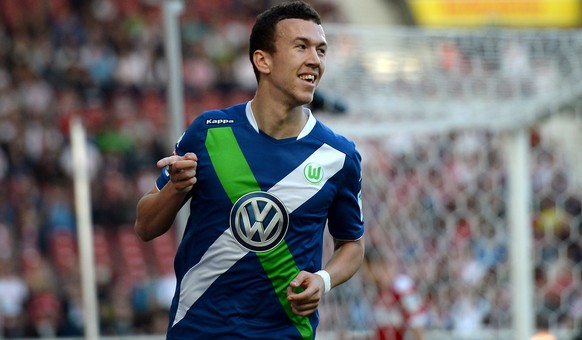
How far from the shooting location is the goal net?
28.2 feet

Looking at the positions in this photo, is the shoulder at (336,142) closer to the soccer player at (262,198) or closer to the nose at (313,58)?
the soccer player at (262,198)

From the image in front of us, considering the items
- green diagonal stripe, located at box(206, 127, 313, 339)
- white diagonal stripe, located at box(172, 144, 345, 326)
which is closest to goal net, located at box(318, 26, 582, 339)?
white diagonal stripe, located at box(172, 144, 345, 326)

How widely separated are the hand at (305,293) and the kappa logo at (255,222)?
19cm

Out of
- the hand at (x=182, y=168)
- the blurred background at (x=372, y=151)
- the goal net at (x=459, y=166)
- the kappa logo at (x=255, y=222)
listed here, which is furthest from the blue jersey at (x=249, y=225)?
the goal net at (x=459, y=166)

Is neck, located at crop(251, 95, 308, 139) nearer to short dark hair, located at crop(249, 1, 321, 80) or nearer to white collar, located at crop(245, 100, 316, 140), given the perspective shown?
white collar, located at crop(245, 100, 316, 140)

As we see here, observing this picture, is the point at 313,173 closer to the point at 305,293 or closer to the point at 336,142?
the point at 336,142

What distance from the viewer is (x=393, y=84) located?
8.89 metres

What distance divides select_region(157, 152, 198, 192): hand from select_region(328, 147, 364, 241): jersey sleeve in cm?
58

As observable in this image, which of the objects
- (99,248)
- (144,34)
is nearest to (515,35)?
(99,248)

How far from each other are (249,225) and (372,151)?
6.92m

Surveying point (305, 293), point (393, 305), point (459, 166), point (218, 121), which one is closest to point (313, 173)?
point (218, 121)

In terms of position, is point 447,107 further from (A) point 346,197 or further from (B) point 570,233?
(A) point 346,197

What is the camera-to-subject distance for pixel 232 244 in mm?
4301

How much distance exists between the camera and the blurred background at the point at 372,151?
877 cm
